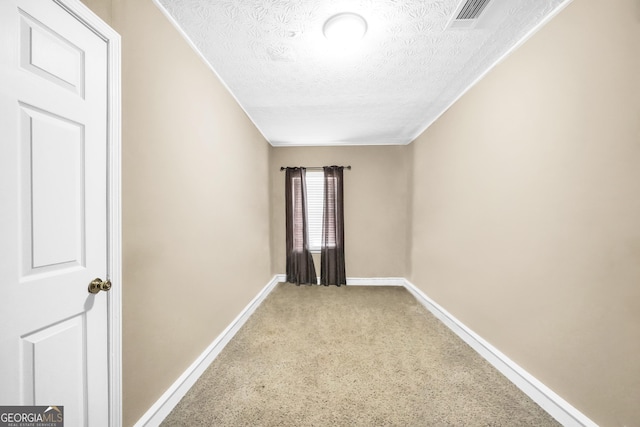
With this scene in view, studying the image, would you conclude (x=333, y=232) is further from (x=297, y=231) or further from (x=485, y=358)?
(x=485, y=358)

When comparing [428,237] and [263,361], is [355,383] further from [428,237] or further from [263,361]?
[428,237]

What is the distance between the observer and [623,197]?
116cm

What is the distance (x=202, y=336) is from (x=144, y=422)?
63 centimetres

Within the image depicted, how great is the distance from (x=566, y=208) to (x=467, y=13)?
1.31 metres

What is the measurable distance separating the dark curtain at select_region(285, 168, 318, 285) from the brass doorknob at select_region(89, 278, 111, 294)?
126 inches

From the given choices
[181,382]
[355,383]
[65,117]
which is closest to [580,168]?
[355,383]

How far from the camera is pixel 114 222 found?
3.69 ft

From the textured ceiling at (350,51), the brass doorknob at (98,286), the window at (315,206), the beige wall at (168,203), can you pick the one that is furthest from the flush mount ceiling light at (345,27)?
the window at (315,206)

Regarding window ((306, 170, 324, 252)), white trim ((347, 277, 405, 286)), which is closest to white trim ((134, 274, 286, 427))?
window ((306, 170, 324, 252))

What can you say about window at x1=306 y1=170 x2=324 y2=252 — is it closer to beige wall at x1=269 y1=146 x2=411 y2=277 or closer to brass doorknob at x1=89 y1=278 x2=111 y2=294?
beige wall at x1=269 y1=146 x2=411 y2=277

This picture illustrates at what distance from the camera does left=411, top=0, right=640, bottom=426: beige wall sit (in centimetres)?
116

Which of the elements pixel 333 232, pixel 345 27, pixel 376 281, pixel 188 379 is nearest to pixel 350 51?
pixel 345 27

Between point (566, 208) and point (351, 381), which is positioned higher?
point (566, 208)

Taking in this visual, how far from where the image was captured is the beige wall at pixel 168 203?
4.07 ft
